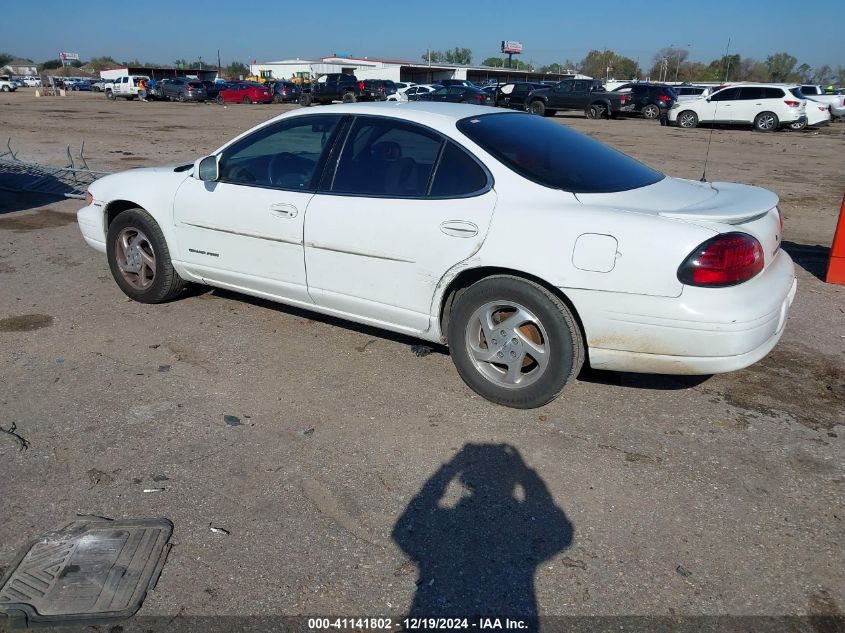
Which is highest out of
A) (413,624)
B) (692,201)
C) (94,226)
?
(692,201)

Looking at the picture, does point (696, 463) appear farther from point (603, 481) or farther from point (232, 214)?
point (232, 214)

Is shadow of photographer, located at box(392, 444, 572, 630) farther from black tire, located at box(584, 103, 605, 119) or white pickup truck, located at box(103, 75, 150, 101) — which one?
white pickup truck, located at box(103, 75, 150, 101)

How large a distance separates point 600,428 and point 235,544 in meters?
1.94

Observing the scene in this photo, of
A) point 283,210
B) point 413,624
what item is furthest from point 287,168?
point 413,624

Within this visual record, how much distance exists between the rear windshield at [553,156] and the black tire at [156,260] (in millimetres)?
2495

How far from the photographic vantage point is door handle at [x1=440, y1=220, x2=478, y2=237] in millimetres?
3742

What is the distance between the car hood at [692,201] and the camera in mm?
3432

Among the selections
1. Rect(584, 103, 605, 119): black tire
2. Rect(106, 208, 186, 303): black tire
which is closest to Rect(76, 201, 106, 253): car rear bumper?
Rect(106, 208, 186, 303): black tire

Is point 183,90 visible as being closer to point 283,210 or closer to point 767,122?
point 767,122

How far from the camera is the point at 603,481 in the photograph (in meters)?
3.21

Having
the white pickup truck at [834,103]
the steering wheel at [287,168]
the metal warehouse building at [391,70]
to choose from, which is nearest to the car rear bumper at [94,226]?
the steering wheel at [287,168]

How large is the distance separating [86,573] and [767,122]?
89.6 feet

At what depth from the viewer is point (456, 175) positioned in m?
3.90

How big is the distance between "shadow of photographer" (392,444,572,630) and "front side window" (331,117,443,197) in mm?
1614
